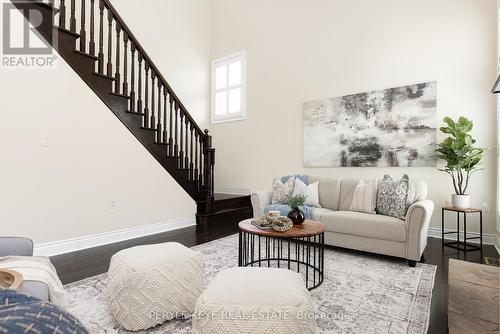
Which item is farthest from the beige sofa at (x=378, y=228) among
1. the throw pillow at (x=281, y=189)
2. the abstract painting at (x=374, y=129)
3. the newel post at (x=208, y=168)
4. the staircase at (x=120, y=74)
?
the staircase at (x=120, y=74)

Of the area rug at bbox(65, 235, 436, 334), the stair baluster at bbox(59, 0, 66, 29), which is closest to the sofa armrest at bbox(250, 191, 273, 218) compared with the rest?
the area rug at bbox(65, 235, 436, 334)

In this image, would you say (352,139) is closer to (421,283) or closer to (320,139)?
(320,139)

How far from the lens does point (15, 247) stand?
1606 millimetres

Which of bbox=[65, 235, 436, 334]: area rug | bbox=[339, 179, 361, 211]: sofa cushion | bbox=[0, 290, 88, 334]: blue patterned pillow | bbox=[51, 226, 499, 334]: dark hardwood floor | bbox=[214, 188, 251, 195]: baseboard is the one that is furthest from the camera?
bbox=[214, 188, 251, 195]: baseboard

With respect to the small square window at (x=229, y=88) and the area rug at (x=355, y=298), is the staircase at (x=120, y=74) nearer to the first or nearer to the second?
the small square window at (x=229, y=88)

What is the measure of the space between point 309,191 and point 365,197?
0.78 meters

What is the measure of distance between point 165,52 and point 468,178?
5.38m

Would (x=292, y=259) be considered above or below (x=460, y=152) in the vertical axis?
below

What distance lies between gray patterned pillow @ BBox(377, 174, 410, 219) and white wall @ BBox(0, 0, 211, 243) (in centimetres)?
304

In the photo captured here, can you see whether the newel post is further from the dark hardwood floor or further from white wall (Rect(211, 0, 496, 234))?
white wall (Rect(211, 0, 496, 234))

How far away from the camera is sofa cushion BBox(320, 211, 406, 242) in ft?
9.43

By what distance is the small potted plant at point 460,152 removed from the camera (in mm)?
3258

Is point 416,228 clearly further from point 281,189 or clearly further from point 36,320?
point 36,320

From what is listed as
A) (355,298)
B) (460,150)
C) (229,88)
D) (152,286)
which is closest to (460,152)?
(460,150)
